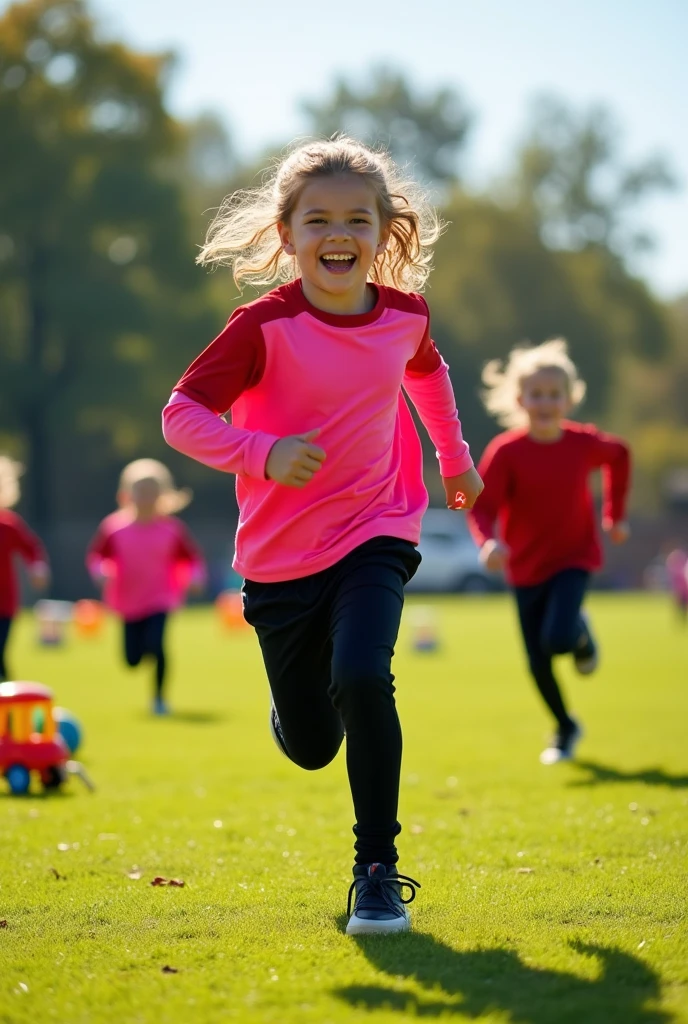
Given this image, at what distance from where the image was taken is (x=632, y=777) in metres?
7.62

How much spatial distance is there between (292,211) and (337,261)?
11.6 inches

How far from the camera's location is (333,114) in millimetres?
59000

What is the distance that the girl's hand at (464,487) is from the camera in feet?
16.5

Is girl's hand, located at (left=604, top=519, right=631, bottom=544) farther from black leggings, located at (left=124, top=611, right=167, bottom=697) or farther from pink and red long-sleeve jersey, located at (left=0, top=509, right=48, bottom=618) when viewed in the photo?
black leggings, located at (left=124, top=611, right=167, bottom=697)

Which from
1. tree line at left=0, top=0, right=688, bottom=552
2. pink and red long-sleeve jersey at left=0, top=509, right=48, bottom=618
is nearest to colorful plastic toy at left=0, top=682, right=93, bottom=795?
pink and red long-sleeve jersey at left=0, top=509, right=48, bottom=618

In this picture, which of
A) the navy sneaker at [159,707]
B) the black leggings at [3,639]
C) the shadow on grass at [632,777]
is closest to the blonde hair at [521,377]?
the shadow on grass at [632,777]

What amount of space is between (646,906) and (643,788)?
112 inches

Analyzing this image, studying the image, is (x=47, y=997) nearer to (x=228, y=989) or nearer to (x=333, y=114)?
(x=228, y=989)

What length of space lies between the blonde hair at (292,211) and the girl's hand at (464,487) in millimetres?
724

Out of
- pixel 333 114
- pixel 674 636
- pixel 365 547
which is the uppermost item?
pixel 333 114

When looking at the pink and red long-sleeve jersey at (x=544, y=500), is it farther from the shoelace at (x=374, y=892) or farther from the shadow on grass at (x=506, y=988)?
the shadow on grass at (x=506, y=988)

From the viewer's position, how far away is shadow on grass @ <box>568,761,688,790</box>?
289 inches

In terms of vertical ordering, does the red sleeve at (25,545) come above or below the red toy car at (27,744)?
above

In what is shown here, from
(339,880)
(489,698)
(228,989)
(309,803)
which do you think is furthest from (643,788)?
(489,698)
